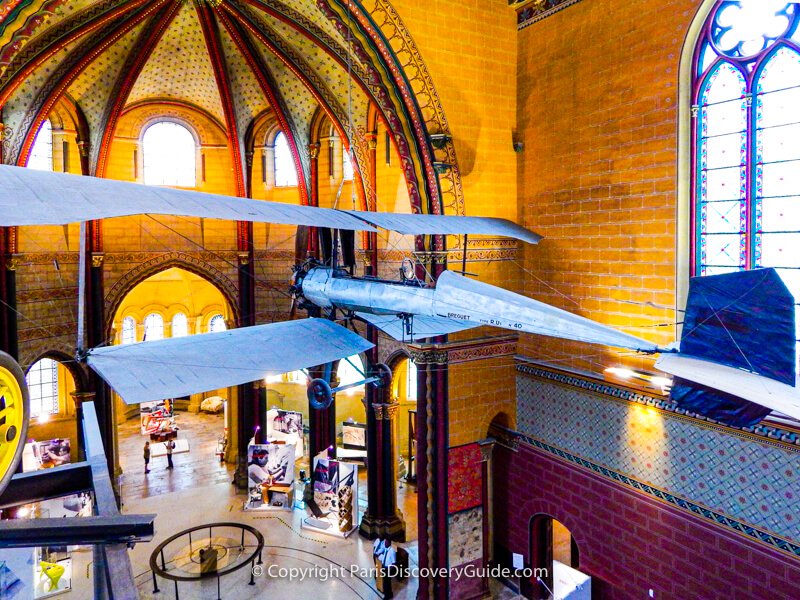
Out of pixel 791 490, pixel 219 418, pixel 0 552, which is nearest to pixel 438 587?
pixel 791 490

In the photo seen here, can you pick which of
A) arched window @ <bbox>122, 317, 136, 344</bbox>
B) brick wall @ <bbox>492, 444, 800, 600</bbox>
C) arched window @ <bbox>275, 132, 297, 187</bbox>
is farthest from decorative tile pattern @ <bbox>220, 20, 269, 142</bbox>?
brick wall @ <bbox>492, 444, 800, 600</bbox>

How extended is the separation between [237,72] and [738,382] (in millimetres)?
14557

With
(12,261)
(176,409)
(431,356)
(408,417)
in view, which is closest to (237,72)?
(12,261)

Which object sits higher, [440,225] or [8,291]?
[440,225]

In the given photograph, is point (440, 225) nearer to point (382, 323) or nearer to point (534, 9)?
point (382, 323)

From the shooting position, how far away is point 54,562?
12.4 m

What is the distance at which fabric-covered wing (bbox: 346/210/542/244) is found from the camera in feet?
25.6

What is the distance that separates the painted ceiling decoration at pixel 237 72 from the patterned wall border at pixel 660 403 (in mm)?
3278

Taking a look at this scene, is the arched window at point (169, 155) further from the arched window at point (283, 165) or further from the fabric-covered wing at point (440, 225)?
the fabric-covered wing at point (440, 225)

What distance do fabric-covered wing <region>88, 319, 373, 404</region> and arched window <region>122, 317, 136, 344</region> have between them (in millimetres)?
15480

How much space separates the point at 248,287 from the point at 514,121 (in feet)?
30.0

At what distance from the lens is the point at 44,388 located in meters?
18.9

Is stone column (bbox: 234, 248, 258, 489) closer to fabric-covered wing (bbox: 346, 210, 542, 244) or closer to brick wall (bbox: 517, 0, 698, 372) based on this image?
brick wall (bbox: 517, 0, 698, 372)

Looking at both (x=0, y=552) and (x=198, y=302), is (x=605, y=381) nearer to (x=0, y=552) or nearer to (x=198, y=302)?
(x=0, y=552)
